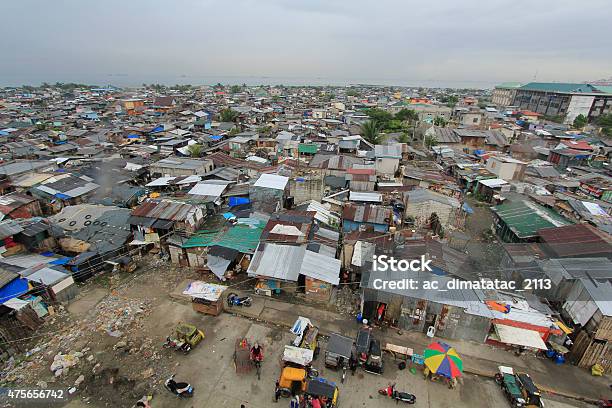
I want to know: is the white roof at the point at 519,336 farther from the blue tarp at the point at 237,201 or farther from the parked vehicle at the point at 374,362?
the blue tarp at the point at 237,201

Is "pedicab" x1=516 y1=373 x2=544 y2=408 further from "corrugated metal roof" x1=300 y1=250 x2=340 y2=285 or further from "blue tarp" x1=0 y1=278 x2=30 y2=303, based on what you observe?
"blue tarp" x1=0 y1=278 x2=30 y2=303

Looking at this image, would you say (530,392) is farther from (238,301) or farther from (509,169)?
(509,169)

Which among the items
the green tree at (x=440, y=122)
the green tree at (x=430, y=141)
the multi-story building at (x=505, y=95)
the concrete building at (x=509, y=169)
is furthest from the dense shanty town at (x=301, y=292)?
the multi-story building at (x=505, y=95)

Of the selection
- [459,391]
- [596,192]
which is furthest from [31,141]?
[596,192]

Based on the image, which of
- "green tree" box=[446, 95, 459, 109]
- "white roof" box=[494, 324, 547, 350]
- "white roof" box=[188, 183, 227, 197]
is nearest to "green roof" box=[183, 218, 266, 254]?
"white roof" box=[188, 183, 227, 197]

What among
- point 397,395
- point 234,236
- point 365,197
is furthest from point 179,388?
point 365,197

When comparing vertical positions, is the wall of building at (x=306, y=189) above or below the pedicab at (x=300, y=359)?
above

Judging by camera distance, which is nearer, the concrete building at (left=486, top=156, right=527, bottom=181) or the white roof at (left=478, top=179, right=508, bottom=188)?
the white roof at (left=478, top=179, right=508, bottom=188)
